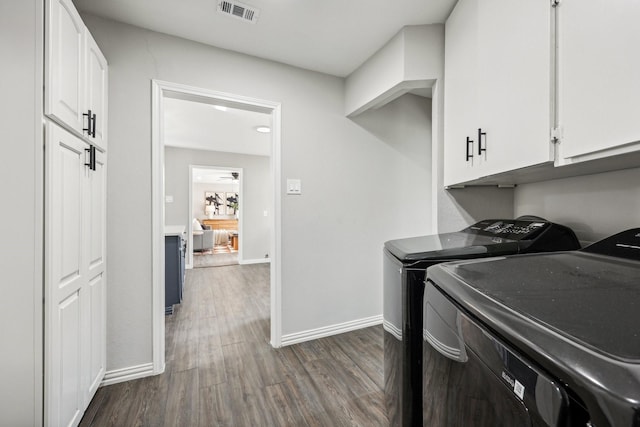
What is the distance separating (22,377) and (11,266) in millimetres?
423

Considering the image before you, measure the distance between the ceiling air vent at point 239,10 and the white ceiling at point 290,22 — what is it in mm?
32

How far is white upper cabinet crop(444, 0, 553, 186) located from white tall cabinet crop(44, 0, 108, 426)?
1864 millimetres

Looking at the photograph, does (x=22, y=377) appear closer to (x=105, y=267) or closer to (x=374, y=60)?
(x=105, y=267)

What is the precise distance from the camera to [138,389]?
175cm

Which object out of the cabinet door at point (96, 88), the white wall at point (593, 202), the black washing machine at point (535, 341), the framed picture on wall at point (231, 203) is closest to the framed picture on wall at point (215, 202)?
the framed picture on wall at point (231, 203)

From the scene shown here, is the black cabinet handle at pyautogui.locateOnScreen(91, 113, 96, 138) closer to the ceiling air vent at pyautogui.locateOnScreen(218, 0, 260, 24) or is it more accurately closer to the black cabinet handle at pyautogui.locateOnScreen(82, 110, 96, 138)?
the black cabinet handle at pyautogui.locateOnScreen(82, 110, 96, 138)

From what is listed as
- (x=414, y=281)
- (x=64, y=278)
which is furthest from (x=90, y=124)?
(x=414, y=281)

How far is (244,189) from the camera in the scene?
5.98m

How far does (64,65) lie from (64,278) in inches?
37.0

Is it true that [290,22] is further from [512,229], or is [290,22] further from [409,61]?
[512,229]

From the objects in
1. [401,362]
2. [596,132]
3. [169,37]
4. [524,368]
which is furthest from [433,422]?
[169,37]

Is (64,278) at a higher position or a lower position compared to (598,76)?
lower

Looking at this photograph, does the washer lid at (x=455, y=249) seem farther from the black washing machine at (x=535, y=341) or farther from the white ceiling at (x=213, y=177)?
the white ceiling at (x=213, y=177)

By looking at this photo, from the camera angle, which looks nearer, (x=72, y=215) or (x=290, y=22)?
(x=72, y=215)
